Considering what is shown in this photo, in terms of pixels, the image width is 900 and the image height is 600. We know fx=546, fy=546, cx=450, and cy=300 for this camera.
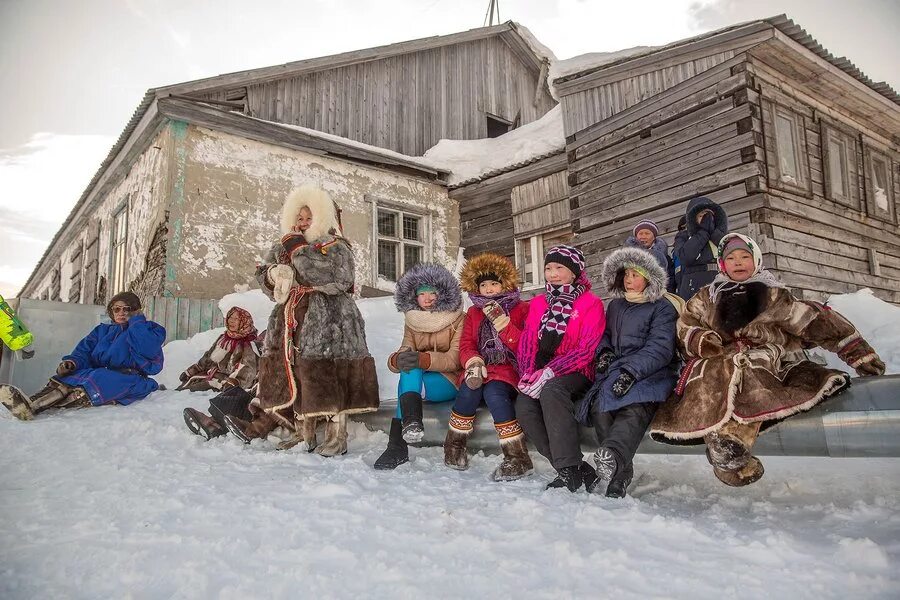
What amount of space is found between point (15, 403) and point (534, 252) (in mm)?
8320

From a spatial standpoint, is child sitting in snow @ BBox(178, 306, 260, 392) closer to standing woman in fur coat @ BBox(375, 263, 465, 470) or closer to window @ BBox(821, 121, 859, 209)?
standing woman in fur coat @ BBox(375, 263, 465, 470)

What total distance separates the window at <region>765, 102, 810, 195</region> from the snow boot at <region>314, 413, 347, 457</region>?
641cm

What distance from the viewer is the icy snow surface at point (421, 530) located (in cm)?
161

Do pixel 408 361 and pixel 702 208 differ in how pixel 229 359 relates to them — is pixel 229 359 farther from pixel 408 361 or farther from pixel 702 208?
pixel 702 208

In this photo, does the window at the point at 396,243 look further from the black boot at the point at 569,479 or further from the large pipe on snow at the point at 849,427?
the large pipe on snow at the point at 849,427

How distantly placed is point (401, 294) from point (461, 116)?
1043 cm

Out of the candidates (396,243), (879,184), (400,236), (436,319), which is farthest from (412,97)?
(436,319)

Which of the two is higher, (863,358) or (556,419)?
(863,358)

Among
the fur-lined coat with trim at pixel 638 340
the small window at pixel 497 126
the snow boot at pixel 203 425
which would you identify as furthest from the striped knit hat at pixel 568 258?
the small window at pixel 497 126

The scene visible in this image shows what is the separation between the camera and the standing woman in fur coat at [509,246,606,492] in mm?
2678

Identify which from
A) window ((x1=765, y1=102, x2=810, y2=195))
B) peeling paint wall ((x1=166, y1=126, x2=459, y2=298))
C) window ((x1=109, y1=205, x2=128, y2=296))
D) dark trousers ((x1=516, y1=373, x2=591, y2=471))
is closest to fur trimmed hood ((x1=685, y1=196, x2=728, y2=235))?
dark trousers ((x1=516, y1=373, x2=591, y2=471))

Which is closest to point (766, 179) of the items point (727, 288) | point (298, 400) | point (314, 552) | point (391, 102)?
point (727, 288)

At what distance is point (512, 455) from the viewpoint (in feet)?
9.59

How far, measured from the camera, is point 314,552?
1.83 meters
